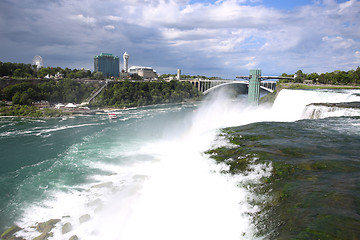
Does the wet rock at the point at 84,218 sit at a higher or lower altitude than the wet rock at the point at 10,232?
higher

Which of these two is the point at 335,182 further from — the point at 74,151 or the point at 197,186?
the point at 74,151

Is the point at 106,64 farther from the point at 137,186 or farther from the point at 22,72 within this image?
the point at 137,186

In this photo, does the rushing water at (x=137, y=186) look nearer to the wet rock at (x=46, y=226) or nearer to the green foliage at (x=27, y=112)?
the wet rock at (x=46, y=226)

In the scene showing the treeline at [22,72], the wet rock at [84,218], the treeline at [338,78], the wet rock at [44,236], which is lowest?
the wet rock at [44,236]

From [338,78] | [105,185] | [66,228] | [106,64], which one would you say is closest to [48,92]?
[105,185]

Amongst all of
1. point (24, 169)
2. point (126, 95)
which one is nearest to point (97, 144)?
point (24, 169)

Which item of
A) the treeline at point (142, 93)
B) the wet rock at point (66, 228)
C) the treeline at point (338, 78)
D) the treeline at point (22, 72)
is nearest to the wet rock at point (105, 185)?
the wet rock at point (66, 228)
